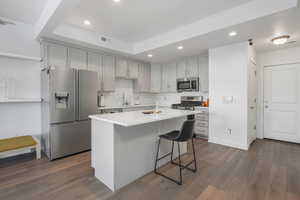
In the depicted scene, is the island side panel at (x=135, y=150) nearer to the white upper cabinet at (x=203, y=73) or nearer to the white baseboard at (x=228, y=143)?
the white baseboard at (x=228, y=143)

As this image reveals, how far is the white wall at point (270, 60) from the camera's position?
3648 mm

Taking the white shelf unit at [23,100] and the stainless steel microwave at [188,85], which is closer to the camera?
the white shelf unit at [23,100]

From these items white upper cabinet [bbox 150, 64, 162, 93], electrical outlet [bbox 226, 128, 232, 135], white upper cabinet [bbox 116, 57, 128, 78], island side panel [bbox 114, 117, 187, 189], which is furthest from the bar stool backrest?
white upper cabinet [bbox 150, 64, 162, 93]

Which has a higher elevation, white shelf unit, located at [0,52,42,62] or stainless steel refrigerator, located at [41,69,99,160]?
white shelf unit, located at [0,52,42,62]

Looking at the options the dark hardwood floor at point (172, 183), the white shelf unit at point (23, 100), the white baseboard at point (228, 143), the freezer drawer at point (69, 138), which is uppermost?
the white shelf unit at point (23, 100)

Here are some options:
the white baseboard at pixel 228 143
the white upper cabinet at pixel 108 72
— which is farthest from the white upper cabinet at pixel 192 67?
the white upper cabinet at pixel 108 72

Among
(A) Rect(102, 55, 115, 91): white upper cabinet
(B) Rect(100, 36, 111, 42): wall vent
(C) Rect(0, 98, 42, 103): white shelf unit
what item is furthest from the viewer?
(A) Rect(102, 55, 115, 91): white upper cabinet

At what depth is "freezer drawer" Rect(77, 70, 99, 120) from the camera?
10.1 ft

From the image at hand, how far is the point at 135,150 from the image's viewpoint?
6.93ft

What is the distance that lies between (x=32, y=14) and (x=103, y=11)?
54.4 inches

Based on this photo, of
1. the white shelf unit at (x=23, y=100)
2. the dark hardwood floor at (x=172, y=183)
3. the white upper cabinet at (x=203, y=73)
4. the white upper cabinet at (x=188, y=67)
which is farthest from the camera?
the white upper cabinet at (x=188, y=67)

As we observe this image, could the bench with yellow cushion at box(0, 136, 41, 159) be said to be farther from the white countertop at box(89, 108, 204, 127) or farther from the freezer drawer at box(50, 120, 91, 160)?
the white countertop at box(89, 108, 204, 127)

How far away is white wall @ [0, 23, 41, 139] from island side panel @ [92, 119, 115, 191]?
198cm

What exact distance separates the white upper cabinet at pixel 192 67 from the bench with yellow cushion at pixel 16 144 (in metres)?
4.27
